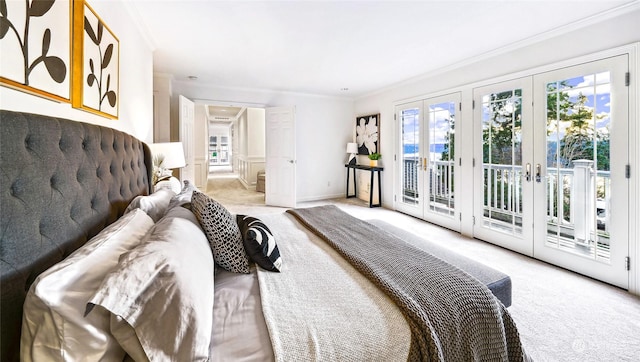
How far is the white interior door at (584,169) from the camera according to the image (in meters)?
2.43

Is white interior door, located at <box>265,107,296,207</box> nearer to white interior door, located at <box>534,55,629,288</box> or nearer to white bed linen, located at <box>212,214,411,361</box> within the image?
white interior door, located at <box>534,55,629,288</box>

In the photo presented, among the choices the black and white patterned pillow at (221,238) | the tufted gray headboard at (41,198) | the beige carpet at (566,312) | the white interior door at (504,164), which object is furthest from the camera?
the white interior door at (504,164)

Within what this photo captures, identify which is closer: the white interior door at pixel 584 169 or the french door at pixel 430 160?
the white interior door at pixel 584 169

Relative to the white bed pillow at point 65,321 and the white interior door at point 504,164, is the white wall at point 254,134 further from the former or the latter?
the white bed pillow at point 65,321

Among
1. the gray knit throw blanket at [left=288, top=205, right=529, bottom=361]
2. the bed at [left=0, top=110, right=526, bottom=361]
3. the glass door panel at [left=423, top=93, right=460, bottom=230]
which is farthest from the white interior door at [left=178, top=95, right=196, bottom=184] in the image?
the glass door panel at [left=423, top=93, right=460, bottom=230]

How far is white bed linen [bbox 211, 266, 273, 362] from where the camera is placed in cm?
87

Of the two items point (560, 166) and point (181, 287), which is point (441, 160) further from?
point (181, 287)

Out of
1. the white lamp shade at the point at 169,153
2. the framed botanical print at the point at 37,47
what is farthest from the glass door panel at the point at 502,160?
the framed botanical print at the point at 37,47

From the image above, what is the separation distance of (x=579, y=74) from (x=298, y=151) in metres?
4.59

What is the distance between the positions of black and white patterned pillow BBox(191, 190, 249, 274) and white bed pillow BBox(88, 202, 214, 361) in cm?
40

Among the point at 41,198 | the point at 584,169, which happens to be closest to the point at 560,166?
the point at 584,169

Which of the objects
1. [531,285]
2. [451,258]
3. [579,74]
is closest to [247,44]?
[451,258]

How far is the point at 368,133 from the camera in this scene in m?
6.10

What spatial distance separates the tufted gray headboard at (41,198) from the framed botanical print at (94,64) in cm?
27
